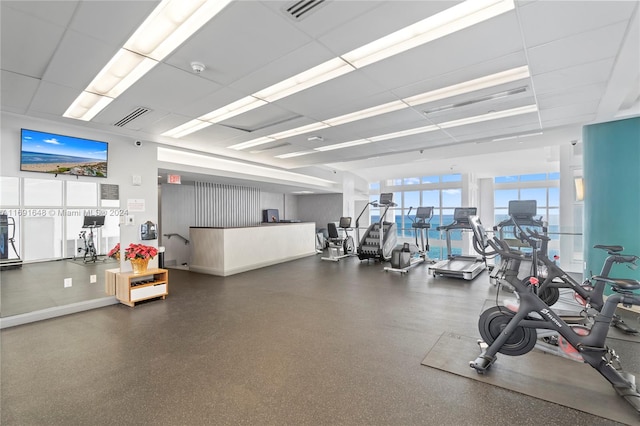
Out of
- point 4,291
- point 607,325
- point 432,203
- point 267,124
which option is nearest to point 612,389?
point 607,325

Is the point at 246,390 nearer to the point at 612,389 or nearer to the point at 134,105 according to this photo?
the point at 612,389

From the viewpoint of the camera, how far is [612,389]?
7.58 ft

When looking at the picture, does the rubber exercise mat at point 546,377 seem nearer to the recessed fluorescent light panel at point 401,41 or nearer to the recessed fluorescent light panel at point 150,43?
the recessed fluorescent light panel at point 401,41

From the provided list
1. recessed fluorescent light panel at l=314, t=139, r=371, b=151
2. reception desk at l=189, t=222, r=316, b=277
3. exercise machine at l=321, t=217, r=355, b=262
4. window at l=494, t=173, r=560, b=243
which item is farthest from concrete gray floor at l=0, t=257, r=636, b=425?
window at l=494, t=173, r=560, b=243

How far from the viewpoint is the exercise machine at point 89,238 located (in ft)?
15.1

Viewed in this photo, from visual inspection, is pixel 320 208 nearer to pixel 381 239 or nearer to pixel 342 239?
pixel 342 239

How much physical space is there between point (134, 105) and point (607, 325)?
550 cm

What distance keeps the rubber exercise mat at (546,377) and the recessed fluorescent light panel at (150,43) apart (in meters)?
3.61

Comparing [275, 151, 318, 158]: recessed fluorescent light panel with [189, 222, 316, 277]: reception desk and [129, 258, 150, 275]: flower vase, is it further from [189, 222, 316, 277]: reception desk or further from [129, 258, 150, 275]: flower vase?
[129, 258, 150, 275]: flower vase

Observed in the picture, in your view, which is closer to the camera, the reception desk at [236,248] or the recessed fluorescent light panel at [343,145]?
the recessed fluorescent light panel at [343,145]

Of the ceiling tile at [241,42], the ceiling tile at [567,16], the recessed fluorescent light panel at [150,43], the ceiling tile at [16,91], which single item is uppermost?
the recessed fluorescent light panel at [150,43]

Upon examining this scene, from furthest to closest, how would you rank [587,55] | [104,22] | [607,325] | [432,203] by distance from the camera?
[432,203], [587,55], [607,325], [104,22]

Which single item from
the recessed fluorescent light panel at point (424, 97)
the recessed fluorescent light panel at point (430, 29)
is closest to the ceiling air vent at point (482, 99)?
the recessed fluorescent light panel at point (424, 97)

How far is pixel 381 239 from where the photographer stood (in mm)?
8227
